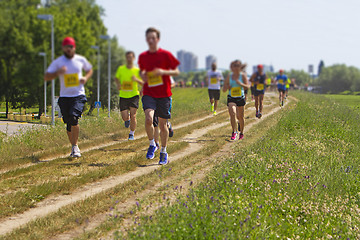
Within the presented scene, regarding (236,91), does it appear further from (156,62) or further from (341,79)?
(341,79)

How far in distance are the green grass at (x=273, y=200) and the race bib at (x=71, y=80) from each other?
1759mm

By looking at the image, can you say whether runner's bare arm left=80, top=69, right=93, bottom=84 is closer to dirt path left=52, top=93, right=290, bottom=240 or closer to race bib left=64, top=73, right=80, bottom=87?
race bib left=64, top=73, right=80, bottom=87

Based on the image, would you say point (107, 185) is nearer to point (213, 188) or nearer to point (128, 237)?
point (213, 188)

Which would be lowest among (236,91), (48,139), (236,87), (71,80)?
(48,139)

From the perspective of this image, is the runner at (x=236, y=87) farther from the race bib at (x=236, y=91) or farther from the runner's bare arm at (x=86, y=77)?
the runner's bare arm at (x=86, y=77)

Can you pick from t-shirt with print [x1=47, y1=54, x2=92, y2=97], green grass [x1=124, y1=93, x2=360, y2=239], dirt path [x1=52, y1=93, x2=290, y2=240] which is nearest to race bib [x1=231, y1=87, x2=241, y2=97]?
dirt path [x1=52, y1=93, x2=290, y2=240]

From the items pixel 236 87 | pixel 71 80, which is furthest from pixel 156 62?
pixel 236 87

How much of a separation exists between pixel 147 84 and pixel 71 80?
4218 mm

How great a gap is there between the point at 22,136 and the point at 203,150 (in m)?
4.90

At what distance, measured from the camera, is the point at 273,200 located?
6.31 meters

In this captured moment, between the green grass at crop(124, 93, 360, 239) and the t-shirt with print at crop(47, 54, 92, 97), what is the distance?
5.76 ft

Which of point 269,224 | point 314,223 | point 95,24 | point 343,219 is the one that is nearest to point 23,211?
point 269,224

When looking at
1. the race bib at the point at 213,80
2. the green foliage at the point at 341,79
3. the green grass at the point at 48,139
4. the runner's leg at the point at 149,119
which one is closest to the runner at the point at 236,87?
the green grass at the point at 48,139

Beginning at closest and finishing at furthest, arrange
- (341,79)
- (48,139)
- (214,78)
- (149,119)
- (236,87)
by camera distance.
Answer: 1. (149,119)
2. (48,139)
3. (236,87)
4. (214,78)
5. (341,79)
